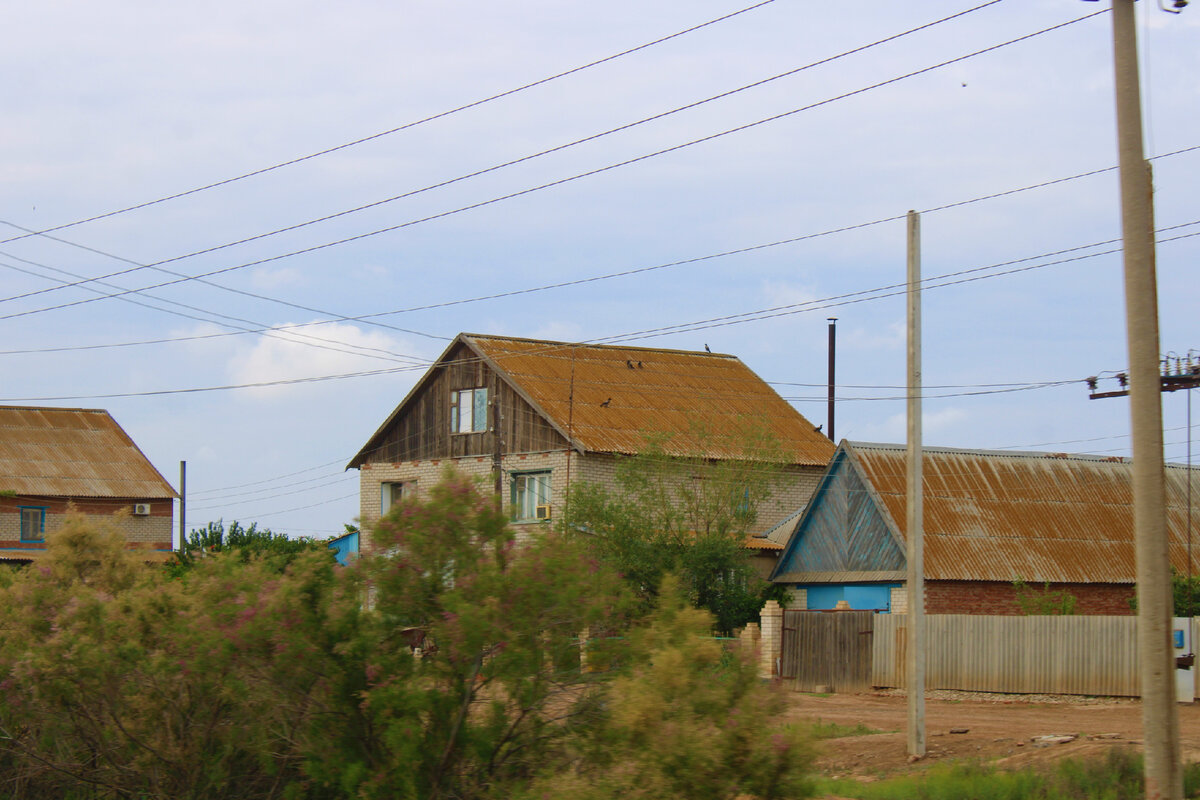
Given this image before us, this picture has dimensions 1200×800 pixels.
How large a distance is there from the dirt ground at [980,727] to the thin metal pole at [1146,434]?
3.64m

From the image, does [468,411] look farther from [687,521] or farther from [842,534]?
[842,534]

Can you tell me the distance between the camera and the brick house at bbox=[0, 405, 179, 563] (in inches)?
1912

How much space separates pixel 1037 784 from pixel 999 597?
16022 mm

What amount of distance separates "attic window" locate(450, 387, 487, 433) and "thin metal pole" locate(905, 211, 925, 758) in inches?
953

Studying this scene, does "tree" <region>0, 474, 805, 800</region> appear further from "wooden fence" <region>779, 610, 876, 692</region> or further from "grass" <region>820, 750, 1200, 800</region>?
"wooden fence" <region>779, 610, 876, 692</region>

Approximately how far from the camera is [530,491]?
129 feet

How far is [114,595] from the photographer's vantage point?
50.7ft

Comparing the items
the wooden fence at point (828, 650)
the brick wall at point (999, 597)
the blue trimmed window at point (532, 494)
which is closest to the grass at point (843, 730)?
the wooden fence at point (828, 650)

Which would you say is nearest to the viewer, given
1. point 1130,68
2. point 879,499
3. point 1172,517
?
point 1130,68

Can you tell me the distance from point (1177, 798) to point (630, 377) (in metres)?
33.6

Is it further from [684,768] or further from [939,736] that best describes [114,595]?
[939,736]

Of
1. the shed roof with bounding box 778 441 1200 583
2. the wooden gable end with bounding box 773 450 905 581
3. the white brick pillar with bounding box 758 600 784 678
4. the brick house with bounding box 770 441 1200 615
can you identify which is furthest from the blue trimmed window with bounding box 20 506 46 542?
the white brick pillar with bounding box 758 600 784 678

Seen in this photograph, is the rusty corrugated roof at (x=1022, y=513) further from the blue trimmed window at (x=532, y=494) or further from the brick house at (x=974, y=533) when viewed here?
the blue trimmed window at (x=532, y=494)

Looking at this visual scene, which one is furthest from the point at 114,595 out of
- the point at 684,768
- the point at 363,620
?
the point at 684,768
